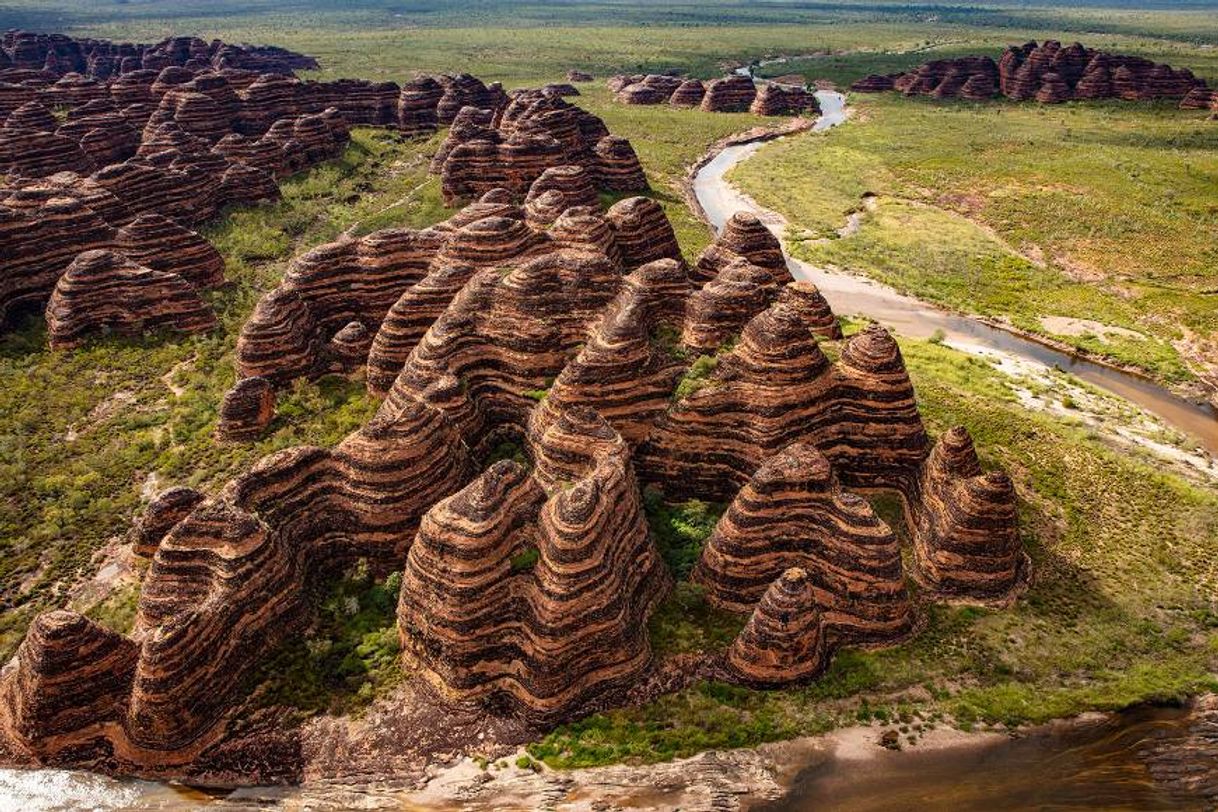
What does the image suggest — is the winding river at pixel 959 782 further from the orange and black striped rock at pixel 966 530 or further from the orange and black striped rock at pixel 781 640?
the orange and black striped rock at pixel 966 530

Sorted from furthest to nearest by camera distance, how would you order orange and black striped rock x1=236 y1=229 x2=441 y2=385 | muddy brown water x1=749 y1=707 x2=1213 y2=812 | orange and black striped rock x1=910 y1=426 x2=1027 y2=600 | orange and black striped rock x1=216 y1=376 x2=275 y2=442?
orange and black striped rock x1=236 y1=229 x2=441 y2=385, orange and black striped rock x1=216 y1=376 x2=275 y2=442, orange and black striped rock x1=910 y1=426 x2=1027 y2=600, muddy brown water x1=749 y1=707 x2=1213 y2=812

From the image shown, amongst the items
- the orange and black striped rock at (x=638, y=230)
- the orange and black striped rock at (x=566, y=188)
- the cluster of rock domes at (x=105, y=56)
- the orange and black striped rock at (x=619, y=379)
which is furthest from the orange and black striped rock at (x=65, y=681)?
the cluster of rock domes at (x=105, y=56)

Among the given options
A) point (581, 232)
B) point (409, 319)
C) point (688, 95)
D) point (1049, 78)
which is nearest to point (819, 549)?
point (409, 319)

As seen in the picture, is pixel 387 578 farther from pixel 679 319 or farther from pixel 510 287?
pixel 679 319

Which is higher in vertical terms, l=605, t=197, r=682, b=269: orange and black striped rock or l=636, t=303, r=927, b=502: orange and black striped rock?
l=605, t=197, r=682, b=269: orange and black striped rock

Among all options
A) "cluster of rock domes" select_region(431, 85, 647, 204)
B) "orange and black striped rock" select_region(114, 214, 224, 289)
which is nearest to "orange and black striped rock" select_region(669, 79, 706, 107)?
"cluster of rock domes" select_region(431, 85, 647, 204)

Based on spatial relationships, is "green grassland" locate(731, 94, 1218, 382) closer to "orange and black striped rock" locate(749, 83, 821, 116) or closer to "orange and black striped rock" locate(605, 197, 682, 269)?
"orange and black striped rock" locate(749, 83, 821, 116)

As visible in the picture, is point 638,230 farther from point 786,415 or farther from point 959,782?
point 959,782
